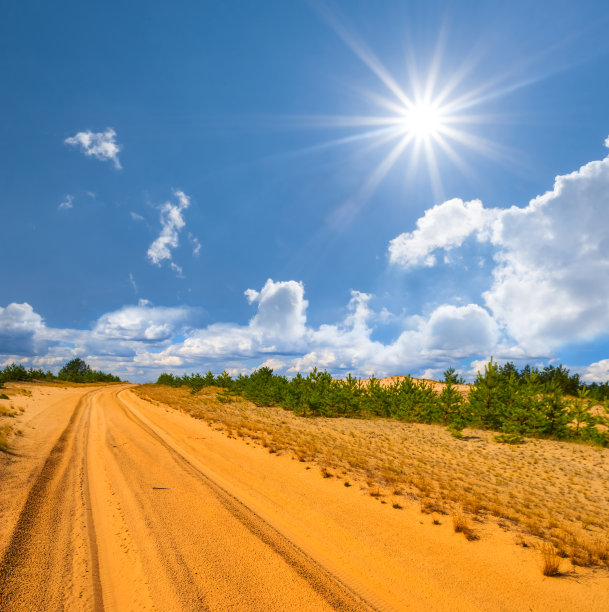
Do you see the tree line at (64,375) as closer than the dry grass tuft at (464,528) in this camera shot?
No

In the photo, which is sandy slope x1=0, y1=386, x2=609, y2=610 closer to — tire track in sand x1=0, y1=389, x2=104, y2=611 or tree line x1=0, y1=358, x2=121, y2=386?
tire track in sand x1=0, y1=389, x2=104, y2=611

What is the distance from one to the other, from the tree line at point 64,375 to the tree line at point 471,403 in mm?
51951

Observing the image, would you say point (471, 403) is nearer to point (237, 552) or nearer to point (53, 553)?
point (237, 552)

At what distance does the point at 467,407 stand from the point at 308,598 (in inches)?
1035

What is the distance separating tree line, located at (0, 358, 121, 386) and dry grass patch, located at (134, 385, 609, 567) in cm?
6035

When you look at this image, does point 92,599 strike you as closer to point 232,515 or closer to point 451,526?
point 232,515

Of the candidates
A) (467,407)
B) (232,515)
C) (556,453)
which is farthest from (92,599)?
(467,407)

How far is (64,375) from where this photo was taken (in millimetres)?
108500

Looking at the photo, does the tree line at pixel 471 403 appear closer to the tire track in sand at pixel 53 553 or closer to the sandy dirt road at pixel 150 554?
the sandy dirt road at pixel 150 554

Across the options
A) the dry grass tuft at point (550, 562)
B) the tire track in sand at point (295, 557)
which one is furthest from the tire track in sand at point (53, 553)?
the dry grass tuft at point (550, 562)

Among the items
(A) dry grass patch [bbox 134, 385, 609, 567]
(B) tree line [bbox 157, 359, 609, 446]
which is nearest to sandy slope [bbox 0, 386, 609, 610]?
(A) dry grass patch [bbox 134, 385, 609, 567]

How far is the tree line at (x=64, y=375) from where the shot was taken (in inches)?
2836

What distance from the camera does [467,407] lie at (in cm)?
2638

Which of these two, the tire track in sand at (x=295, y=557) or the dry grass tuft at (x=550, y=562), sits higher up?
the dry grass tuft at (x=550, y=562)
